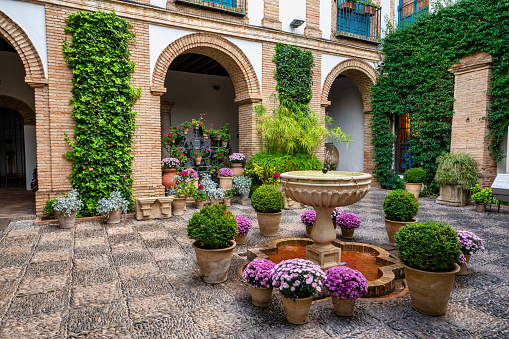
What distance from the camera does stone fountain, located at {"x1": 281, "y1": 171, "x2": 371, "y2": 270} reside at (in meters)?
3.34

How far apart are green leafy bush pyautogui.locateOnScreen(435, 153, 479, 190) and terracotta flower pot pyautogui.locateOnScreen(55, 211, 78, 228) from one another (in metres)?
8.94

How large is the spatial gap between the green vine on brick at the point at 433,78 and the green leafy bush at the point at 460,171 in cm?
76

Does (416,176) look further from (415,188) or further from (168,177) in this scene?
(168,177)

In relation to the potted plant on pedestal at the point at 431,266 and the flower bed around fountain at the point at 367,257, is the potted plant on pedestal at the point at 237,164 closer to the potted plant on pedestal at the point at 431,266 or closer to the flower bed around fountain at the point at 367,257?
the flower bed around fountain at the point at 367,257

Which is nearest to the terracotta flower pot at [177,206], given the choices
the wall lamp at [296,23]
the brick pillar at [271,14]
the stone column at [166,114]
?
the stone column at [166,114]

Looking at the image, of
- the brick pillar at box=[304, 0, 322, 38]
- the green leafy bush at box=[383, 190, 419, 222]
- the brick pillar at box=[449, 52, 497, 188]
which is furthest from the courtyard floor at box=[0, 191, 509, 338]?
the brick pillar at box=[304, 0, 322, 38]

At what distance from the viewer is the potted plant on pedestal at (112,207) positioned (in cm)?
607

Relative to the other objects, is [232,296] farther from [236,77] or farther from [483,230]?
[236,77]

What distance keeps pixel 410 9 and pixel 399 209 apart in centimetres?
963

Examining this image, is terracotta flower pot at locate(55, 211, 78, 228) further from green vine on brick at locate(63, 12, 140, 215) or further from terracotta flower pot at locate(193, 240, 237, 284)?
terracotta flower pot at locate(193, 240, 237, 284)

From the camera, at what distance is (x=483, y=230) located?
5.66 meters

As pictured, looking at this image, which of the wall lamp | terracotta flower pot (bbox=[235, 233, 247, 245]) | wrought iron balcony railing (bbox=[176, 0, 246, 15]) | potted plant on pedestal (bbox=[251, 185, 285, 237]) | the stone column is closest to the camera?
terracotta flower pot (bbox=[235, 233, 247, 245])

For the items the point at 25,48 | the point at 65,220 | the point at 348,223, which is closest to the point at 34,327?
the point at 65,220

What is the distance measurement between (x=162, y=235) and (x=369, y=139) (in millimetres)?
9051
